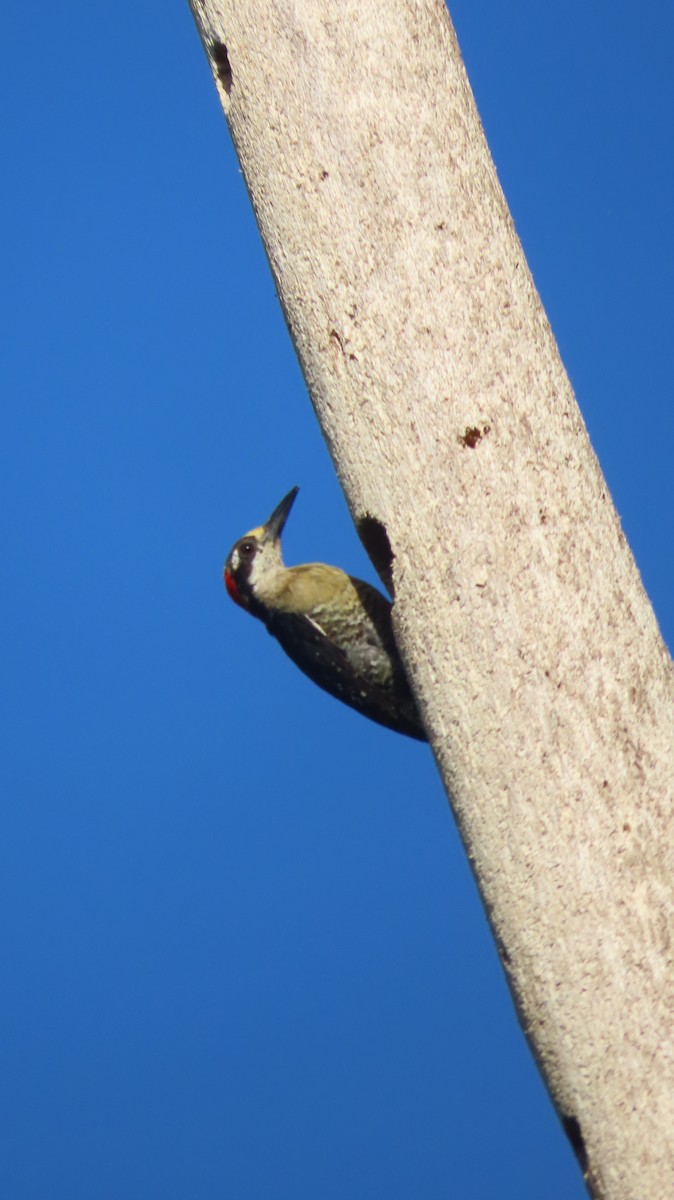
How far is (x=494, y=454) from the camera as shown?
2.24m

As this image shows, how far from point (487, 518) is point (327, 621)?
1.02 meters

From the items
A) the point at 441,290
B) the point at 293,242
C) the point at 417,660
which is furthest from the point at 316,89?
the point at 417,660

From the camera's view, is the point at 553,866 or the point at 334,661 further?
the point at 334,661

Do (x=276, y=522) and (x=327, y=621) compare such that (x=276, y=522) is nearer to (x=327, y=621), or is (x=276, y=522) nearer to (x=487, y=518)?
(x=327, y=621)

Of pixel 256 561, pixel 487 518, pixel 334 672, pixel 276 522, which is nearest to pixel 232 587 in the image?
pixel 256 561

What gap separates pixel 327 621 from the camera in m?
3.19

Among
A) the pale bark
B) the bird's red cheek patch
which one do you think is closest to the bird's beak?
→ the bird's red cheek patch

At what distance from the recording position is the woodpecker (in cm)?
308

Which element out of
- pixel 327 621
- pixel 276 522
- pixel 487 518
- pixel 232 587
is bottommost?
pixel 487 518

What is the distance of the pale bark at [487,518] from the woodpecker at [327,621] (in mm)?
745

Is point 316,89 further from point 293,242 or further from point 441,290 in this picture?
point 441,290

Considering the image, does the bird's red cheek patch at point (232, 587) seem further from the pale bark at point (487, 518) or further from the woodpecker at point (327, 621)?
the pale bark at point (487, 518)

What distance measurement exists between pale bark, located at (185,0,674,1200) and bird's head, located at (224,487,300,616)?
34.2 inches

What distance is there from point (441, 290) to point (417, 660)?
0.64 metres
